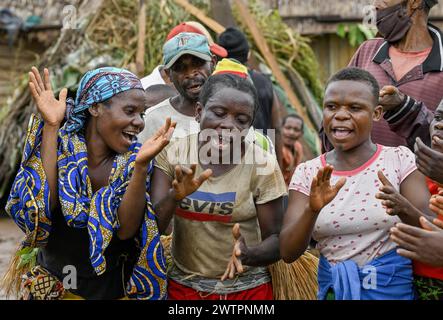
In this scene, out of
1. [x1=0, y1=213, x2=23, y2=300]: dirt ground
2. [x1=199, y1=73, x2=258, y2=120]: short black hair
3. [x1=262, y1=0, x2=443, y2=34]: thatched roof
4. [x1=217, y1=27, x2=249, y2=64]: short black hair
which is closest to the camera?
[x1=199, y1=73, x2=258, y2=120]: short black hair

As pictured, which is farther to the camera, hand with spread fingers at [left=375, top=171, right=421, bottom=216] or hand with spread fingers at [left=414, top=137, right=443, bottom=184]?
hand with spread fingers at [left=414, top=137, right=443, bottom=184]

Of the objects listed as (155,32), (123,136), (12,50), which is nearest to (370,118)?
(123,136)

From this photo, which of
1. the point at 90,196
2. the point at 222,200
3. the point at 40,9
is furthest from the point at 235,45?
the point at 40,9

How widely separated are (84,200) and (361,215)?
3.77ft

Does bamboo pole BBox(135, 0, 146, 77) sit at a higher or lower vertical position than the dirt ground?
higher

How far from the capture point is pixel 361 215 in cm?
329

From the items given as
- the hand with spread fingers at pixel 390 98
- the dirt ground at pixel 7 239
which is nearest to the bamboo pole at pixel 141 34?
the dirt ground at pixel 7 239

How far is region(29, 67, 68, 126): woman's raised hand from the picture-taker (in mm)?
3361

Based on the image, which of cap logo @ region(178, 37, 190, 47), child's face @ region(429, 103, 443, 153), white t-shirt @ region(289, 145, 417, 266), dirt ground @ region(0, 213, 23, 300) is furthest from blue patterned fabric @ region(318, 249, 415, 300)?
dirt ground @ region(0, 213, 23, 300)

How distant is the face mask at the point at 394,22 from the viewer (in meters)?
4.14

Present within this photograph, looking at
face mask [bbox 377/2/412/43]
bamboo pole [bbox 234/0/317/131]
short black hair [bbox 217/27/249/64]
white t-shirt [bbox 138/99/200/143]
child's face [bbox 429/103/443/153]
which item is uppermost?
bamboo pole [bbox 234/0/317/131]

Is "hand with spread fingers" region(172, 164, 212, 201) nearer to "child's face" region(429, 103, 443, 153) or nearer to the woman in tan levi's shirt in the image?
the woman in tan levi's shirt

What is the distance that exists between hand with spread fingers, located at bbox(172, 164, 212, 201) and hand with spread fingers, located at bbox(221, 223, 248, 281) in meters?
0.23
